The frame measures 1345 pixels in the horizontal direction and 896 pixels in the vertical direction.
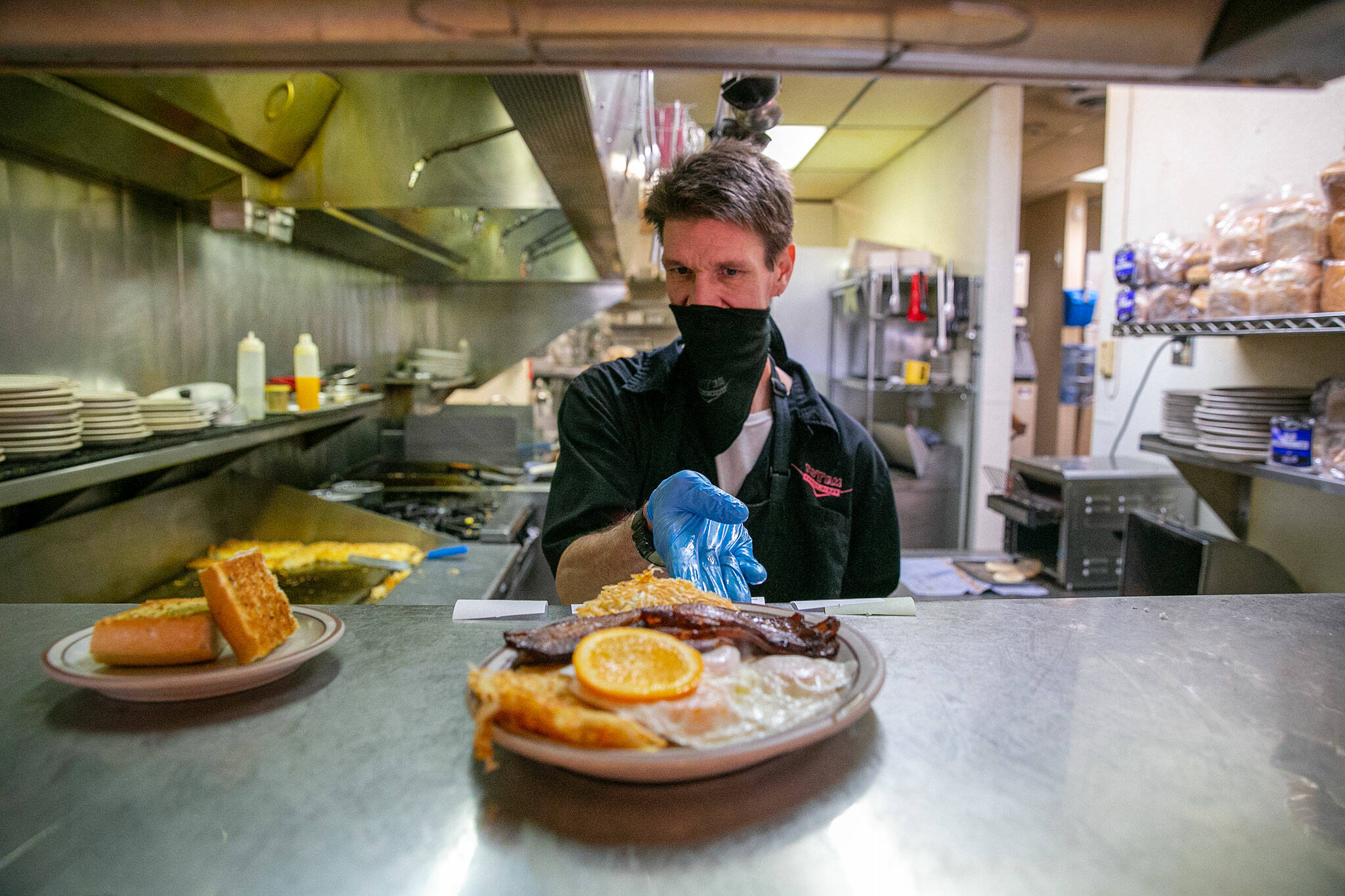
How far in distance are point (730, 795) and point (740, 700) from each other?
8 centimetres

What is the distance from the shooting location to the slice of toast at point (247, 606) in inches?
31.4

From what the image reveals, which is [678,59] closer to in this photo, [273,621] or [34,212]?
[273,621]

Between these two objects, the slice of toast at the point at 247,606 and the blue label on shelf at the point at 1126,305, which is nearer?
the slice of toast at the point at 247,606

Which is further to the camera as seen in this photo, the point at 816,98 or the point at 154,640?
the point at 816,98

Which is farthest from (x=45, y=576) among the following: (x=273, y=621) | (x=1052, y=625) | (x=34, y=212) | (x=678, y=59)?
(x=1052, y=625)

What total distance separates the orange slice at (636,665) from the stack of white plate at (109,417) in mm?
2193

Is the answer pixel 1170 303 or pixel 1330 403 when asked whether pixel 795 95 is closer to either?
pixel 1170 303

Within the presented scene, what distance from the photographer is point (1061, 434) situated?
891cm

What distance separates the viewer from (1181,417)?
2924mm

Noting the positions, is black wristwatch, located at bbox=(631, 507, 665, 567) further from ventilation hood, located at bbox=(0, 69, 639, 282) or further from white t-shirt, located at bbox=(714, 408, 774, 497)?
ventilation hood, located at bbox=(0, 69, 639, 282)

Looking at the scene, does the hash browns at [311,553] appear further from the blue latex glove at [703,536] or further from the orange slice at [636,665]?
the orange slice at [636,665]

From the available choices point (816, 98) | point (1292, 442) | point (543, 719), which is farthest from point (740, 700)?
point (816, 98)

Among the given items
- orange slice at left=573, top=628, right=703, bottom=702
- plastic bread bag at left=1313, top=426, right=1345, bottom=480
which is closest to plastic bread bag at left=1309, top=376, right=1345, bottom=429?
plastic bread bag at left=1313, top=426, right=1345, bottom=480

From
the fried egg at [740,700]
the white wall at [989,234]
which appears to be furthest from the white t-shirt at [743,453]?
the white wall at [989,234]
